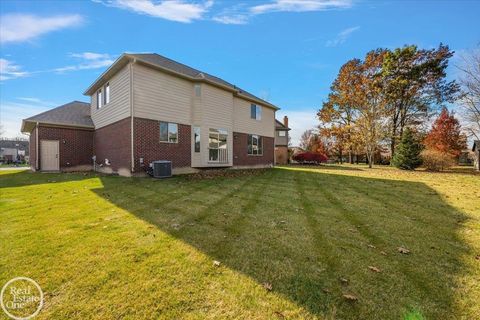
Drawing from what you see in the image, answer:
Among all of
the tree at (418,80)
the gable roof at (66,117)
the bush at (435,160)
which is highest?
the tree at (418,80)

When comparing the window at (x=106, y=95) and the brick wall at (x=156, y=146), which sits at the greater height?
the window at (x=106, y=95)

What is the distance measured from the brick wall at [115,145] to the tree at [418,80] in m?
26.5

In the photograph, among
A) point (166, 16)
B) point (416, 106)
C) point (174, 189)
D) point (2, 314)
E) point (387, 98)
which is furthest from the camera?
point (416, 106)

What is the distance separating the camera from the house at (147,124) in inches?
459

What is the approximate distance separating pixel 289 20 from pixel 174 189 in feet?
33.8

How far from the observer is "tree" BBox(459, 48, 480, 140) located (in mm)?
20000

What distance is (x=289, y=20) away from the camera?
11.9 meters

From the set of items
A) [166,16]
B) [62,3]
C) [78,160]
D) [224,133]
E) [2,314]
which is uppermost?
[166,16]

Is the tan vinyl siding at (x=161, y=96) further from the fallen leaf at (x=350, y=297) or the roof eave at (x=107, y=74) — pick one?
the fallen leaf at (x=350, y=297)

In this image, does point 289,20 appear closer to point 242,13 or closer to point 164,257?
point 242,13

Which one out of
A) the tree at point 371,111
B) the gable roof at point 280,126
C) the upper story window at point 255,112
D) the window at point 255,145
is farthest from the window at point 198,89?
the gable roof at point 280,126

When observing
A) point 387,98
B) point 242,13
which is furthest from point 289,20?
point 387,98

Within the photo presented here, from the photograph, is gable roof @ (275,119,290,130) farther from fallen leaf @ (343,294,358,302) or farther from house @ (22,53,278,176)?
fallen leaf @ (343,294,358,302)

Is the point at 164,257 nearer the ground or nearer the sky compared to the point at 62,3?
nearer the ground
